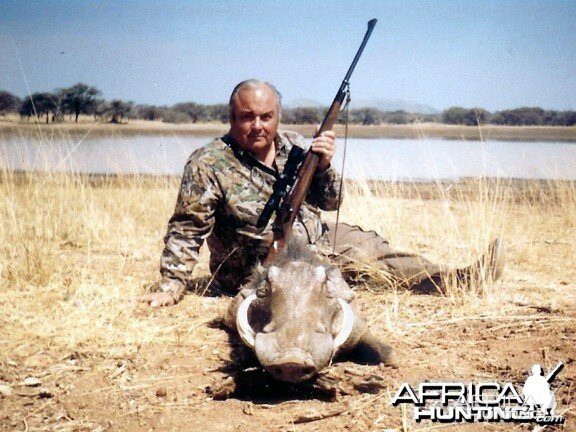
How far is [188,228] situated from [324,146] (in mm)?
1215

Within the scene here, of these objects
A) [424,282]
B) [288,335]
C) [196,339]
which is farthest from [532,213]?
[288,335]

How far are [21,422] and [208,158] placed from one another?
2.52 meters

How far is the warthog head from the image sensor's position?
2.88 m

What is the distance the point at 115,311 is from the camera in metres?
4.42

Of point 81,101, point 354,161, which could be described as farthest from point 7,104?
point 354,161

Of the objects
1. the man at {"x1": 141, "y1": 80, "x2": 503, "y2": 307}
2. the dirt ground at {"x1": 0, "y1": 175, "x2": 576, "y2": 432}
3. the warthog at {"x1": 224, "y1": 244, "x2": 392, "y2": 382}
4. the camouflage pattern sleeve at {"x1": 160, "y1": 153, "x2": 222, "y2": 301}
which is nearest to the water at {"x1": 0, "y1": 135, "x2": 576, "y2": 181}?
the dirt ground at {"x1": 0, "y1": 175, "x2": 576, "y2": 432}

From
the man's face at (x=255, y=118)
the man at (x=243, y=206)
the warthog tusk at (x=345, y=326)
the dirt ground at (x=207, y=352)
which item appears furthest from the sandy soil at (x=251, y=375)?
the man's face at (x=255, y=118)

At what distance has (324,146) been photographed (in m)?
4.72

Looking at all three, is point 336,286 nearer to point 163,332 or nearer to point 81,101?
point 163,332

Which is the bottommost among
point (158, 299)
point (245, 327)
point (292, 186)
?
point (158, 299)

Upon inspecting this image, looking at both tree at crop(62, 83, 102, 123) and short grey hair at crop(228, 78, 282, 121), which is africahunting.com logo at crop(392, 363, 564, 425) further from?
tree at crop(62, 83, 102, 123)

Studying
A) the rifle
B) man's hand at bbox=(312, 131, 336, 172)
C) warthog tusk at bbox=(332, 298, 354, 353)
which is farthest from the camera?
man's hand at bbox=(312, 131, 336, 172)

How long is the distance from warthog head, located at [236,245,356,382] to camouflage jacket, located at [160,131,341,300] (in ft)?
3.86

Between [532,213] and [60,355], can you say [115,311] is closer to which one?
[60,355]
